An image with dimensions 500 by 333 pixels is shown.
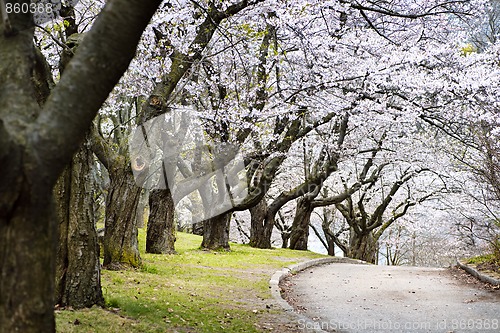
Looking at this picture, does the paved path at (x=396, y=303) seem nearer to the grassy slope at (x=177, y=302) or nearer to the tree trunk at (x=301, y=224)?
the grassy slope at (x=177, y=302)

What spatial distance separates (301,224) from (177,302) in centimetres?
1571

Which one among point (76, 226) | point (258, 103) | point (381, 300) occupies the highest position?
point (258, 103)

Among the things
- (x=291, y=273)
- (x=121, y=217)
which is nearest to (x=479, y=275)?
(x=291, y=273)

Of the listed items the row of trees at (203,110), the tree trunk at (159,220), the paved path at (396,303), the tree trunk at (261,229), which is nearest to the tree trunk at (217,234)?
the row of trees at (203,110)

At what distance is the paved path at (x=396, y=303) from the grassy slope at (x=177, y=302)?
951mm

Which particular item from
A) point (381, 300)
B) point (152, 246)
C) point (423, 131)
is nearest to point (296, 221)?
point (423, 131)

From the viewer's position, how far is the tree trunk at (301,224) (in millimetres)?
21545

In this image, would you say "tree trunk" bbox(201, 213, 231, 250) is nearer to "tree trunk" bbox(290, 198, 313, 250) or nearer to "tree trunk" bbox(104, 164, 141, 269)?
"tree trunk" bbox(290, 198, 313, 250)

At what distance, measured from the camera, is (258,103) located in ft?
41.7

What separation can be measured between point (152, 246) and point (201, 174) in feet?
9.79

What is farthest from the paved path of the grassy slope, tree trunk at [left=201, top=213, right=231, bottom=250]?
tree trunk at [left=201, top=213, right=231, bottom=250]

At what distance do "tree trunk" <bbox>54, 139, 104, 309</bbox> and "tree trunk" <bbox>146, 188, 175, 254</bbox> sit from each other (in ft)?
22.8

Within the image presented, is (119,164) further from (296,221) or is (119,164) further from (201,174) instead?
(296,221)

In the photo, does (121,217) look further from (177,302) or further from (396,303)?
(396,303)
